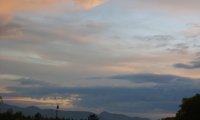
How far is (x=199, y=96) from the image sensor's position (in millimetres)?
117000

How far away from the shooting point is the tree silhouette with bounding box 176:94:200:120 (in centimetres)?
11406

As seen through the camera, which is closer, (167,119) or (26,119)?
(167,119)

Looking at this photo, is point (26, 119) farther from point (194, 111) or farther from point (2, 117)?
point (194, 111)

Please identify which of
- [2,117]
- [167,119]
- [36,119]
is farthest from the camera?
[36,119]

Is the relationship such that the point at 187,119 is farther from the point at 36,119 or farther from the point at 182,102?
the point at 36,119

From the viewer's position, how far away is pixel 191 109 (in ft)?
375

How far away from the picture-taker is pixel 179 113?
11931 cm

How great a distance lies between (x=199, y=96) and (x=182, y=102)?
168 inches

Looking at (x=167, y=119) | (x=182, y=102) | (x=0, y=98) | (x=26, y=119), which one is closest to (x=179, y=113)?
(x=182, y=102)

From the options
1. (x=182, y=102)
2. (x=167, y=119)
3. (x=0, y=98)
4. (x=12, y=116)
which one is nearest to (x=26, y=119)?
(x=12, y=116)

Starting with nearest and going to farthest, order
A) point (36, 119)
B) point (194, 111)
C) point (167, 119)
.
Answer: point (194, 111) → point (167, 119) → point (36, 119)

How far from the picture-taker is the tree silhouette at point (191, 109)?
11406 cm

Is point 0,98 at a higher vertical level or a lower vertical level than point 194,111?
higher

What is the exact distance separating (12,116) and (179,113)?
270 feet
